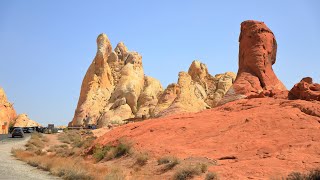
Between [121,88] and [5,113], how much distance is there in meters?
19.9

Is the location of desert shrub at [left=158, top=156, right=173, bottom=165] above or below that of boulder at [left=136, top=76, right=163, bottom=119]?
below

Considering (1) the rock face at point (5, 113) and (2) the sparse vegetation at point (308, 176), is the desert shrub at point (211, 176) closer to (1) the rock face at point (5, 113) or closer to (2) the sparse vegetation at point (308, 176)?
(2) the sparse vegetation at point (308, 176)

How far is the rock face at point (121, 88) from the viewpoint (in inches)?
2200

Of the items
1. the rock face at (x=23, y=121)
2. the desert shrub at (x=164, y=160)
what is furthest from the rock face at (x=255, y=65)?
the rock face at (x=23, y=121)

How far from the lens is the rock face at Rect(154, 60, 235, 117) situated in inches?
1374

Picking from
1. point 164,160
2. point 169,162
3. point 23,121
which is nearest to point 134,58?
point 23,121

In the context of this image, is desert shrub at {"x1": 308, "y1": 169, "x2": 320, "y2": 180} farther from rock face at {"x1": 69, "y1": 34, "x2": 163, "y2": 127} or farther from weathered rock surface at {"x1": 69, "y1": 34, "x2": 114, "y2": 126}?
weathered rock surface at {"x1": 69, "y1": 34, "x2": 114, "y2": 126}

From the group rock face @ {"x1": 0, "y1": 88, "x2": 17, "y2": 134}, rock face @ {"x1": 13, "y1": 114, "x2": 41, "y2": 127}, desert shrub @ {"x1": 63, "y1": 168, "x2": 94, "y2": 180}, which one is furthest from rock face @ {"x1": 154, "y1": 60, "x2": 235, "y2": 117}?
rock face @ {"x1": 13, "y1": 114, "x2": 41, "y2": 127}

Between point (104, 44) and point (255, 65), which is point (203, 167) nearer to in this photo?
point (255, 65)

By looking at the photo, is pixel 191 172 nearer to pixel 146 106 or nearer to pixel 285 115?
pixel 285 115

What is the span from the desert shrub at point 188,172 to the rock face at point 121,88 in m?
37.8

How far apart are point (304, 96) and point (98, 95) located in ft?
142

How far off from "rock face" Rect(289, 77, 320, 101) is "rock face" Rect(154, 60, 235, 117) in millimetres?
12022

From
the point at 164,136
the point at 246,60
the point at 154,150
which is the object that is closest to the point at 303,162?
the point at 154,150
